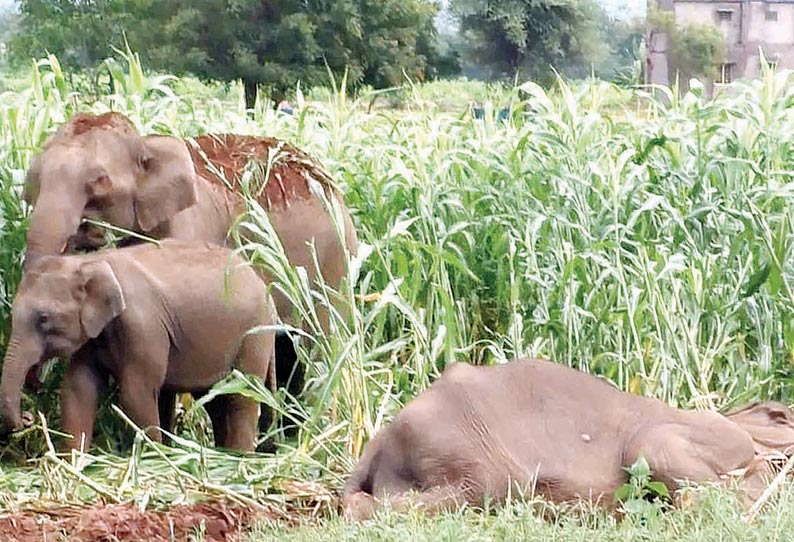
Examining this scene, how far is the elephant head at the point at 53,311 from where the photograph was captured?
14.9 ft

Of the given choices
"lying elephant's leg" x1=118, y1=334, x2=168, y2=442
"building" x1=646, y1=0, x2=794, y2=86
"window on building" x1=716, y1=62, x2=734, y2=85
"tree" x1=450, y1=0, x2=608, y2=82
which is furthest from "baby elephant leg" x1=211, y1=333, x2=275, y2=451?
"tree" x1=450, y1=0, x2=608, y2=82

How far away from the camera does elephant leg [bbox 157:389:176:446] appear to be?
508cm

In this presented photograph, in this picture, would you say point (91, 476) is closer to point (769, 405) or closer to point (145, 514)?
point (145, 514)

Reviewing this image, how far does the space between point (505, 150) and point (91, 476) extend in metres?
2.83

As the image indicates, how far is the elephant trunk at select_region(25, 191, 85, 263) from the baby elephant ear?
19cm

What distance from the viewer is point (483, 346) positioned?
5.66 metres

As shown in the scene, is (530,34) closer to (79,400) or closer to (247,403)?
(247,403)

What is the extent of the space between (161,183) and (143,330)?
689 mm

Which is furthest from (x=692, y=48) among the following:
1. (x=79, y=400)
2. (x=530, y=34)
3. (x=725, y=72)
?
(x=79, y=400)

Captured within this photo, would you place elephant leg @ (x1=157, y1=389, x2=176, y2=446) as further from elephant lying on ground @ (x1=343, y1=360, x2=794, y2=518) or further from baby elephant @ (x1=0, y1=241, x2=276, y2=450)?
elephant lying on ground @ (x1=343, y1=360, x2=794, y2=518)

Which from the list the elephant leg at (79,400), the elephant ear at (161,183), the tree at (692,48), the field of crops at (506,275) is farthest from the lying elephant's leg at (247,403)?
the tree at (692,48)

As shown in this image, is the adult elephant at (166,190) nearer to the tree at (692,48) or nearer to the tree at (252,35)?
the tree at (692,48)

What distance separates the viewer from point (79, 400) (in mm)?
4738

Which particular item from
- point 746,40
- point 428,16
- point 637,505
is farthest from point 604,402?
point 428,16
